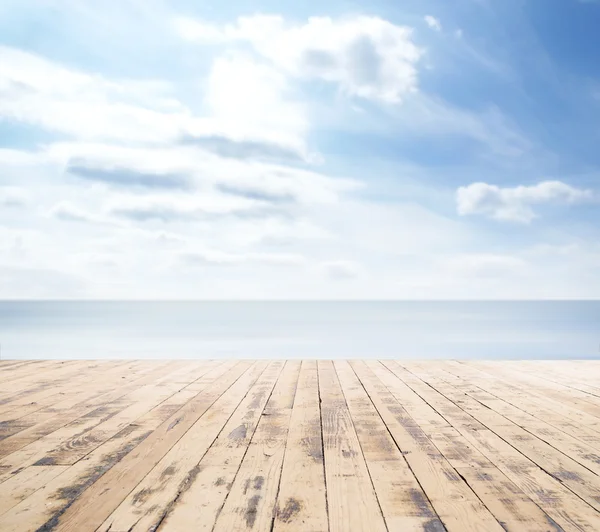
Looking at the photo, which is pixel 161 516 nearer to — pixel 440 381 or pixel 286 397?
pixel 286 397

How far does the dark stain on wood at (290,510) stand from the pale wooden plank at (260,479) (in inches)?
1.3

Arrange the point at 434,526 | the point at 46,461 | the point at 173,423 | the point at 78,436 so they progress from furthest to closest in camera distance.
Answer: the point at 173,423 → the point at 78,436 → the point at 46,461 → the point at 434,526

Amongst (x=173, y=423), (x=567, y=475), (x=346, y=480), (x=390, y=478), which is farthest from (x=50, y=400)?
(x=567, y=475)

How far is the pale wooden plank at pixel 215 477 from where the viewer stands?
4.30 ft

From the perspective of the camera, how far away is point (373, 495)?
1471 mm

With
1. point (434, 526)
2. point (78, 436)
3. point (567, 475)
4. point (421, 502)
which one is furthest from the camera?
point (78, 436)

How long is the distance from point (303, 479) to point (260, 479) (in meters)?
0.16

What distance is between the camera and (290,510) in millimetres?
1360

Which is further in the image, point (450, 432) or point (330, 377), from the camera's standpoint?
point (330, 377)

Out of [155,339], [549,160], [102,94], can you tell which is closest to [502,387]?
[155,339]

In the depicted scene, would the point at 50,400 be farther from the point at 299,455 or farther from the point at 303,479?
the point at 303,479

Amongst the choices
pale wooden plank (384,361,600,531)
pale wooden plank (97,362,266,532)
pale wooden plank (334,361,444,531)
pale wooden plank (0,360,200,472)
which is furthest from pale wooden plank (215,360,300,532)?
pale wooden plank (384,361,600,531)

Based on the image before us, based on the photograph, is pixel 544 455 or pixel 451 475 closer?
pixel 451 475

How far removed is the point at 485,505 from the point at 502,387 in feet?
7.30
